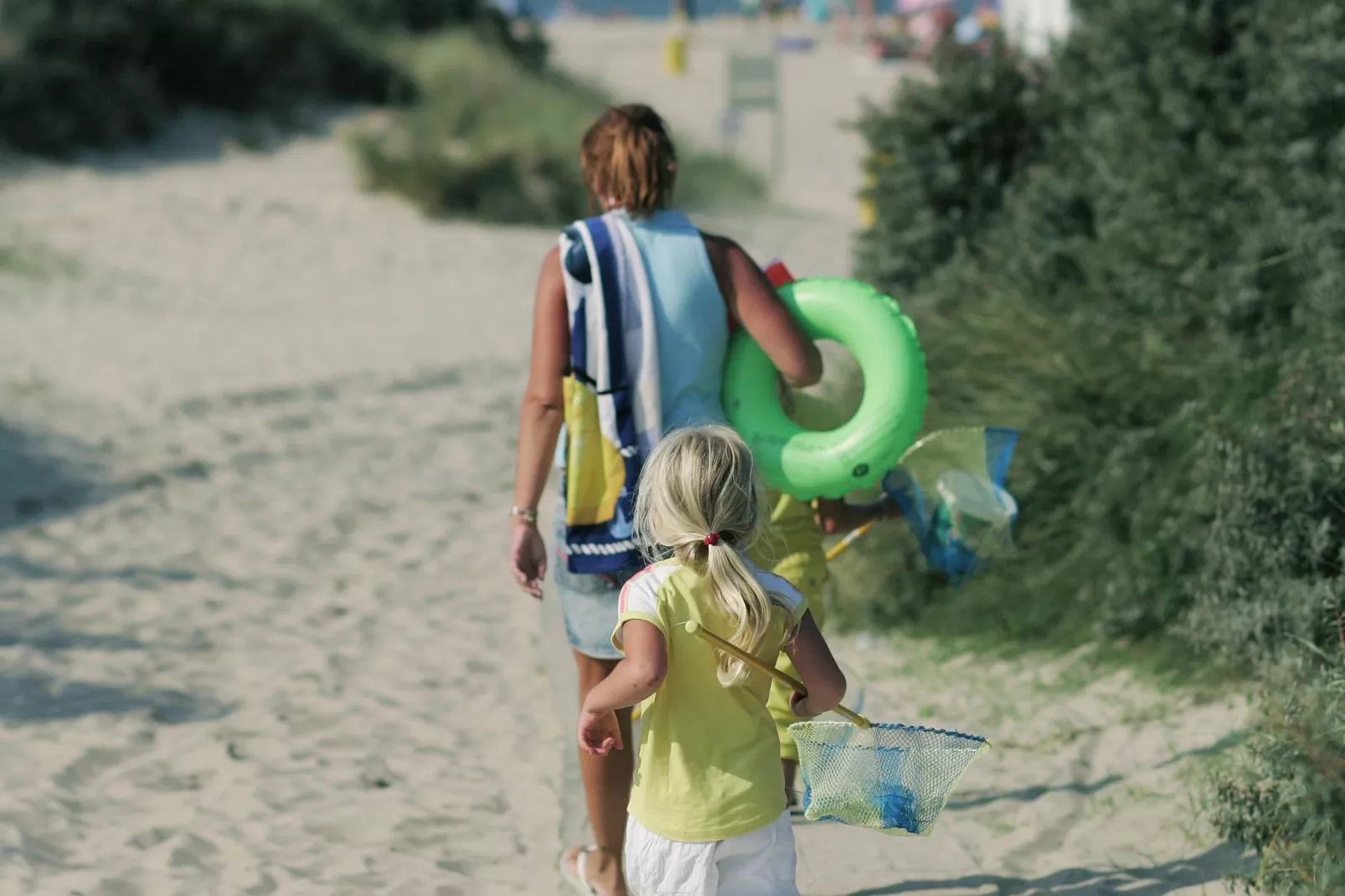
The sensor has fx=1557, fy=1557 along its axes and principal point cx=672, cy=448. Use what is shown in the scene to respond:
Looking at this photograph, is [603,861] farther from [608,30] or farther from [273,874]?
[608,30]

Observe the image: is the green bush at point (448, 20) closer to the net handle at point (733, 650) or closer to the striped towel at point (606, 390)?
the striped towel at point (606, 390)

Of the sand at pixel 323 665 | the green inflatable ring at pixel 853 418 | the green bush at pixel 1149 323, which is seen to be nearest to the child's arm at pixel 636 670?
the green inflatable ring at pixel 853 418

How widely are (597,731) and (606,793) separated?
0.74m

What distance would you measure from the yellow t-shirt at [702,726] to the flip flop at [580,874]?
3.45 ft

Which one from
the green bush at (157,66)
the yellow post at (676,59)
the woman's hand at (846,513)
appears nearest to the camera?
the woman's hand at (846,513)

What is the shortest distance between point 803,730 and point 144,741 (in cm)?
273

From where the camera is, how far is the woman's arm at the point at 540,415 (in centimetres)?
327

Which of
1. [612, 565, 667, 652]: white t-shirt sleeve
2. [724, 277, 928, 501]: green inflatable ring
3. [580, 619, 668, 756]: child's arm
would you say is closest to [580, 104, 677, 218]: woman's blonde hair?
[724, 277, 928, 501]: green inflatable ring

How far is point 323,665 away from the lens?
5484mm

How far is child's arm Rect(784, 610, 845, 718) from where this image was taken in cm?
269

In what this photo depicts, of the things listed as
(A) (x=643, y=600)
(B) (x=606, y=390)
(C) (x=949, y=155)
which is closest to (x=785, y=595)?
(A) (x=643, y=600)

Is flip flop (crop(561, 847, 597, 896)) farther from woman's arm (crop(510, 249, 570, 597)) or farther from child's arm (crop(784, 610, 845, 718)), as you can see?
child's arm (crop(784, 610, 845, 718))

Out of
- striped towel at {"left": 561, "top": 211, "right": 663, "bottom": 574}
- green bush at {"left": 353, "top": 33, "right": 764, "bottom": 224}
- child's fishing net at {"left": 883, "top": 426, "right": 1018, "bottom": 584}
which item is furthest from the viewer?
green bush at {"left": 353, "top": 33, "right": 764, "bottom": 224}

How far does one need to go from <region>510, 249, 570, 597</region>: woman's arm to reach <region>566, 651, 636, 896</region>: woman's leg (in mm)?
238
